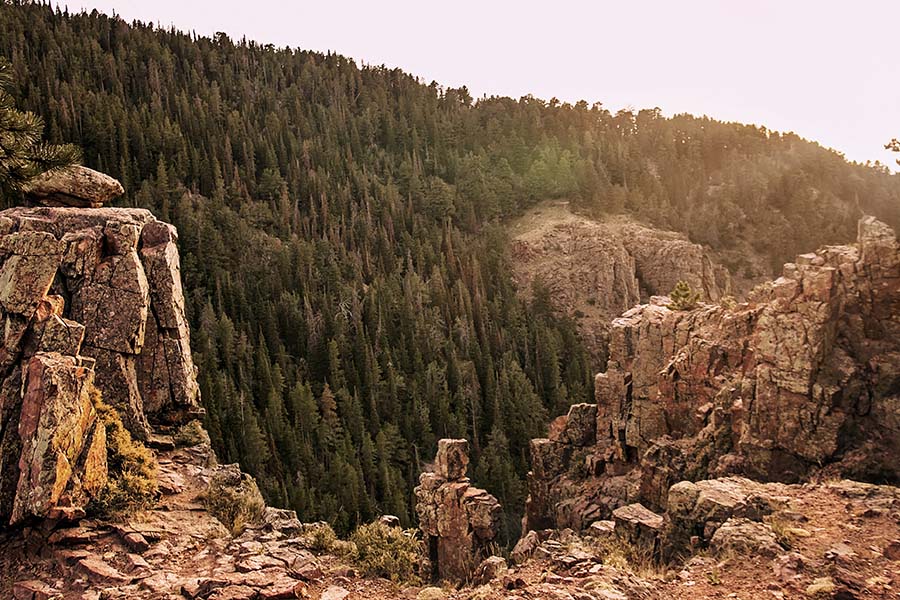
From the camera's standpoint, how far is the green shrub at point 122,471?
45.3 ft

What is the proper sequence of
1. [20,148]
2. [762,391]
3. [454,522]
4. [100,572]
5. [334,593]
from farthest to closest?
[454,522], [762,391], [334,593], [100,572], [20,148]

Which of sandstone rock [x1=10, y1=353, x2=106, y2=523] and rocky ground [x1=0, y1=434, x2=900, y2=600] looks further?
sandstone rock [x1=10, y1=353, x2=106, y2=523]

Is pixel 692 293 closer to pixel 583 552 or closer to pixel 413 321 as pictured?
pixel 583 552

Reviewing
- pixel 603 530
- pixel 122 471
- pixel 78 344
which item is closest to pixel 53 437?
pixel 122 471

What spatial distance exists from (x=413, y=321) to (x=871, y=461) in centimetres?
5429

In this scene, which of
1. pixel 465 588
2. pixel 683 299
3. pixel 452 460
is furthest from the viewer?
pixel 683 299

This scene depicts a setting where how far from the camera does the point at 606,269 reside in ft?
297

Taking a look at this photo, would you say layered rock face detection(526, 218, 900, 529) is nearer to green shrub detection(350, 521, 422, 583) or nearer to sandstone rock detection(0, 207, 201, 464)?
green shrub detection(350, 521, 422, 583)

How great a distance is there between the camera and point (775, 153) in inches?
4419

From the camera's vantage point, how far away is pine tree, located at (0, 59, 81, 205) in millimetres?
9469

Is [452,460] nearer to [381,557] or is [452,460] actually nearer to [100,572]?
[381,557]

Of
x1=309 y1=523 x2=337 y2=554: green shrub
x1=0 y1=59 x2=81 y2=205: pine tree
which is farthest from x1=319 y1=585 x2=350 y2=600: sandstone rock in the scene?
x1=0 y1=59 x2=81 y2=205: pine tree

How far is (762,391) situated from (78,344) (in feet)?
72.1

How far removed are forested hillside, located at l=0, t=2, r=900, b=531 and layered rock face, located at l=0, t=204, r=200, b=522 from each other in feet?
91.9
